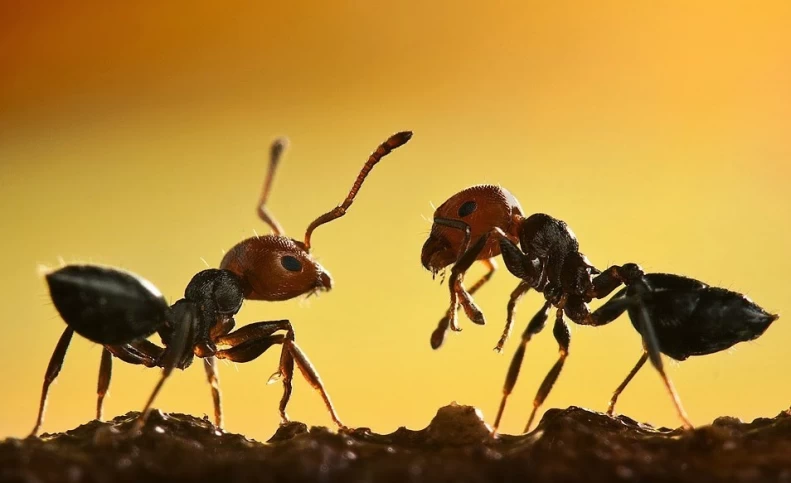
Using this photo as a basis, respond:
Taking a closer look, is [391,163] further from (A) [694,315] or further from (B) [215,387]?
(A) [694,315]

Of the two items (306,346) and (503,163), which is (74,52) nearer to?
(306,346)

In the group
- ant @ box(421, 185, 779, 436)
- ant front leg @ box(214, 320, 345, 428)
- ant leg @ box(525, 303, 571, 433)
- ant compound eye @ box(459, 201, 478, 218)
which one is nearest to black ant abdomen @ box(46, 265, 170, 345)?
ant front leg @ box(214, 320, 345, 428)

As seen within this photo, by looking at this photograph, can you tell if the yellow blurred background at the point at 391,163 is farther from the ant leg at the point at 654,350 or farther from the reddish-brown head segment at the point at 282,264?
the ant leg at the point at 654,350

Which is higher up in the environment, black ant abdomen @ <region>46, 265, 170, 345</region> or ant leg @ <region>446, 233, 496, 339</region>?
ant leg @ <region>446, 233, 496, 339</region>

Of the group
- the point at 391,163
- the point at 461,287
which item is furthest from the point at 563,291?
the point at 391,163

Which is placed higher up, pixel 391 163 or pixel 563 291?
pixel 391 163

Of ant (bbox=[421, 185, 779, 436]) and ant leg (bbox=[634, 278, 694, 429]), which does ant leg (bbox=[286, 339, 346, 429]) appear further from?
ant leg (bbox=[634, 278, 694, 429])
